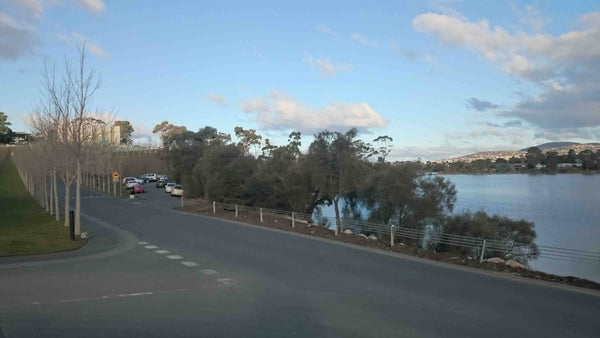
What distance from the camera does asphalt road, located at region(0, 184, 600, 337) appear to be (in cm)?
700

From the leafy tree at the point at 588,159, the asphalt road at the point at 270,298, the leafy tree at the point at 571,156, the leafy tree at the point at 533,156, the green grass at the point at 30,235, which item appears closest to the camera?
the asphalt road at the point at 270,298

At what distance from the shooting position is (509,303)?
350 inches

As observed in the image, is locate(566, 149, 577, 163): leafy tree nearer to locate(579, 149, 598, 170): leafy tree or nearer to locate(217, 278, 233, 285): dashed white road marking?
locate(579, 149, 598, 170): leafy tree

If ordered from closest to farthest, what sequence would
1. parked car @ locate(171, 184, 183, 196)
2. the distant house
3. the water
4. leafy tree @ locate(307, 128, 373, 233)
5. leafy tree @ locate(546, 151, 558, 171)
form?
1. the water
2. leafy tree @ locate(307, 128, 373, 233)
3. the distant house
4. parked car @ locate(171, 184, 183, 196)
5. leafy tree @ locate(546, 151, 558, 171)

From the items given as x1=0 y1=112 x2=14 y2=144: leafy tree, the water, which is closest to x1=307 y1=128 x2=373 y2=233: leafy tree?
the water

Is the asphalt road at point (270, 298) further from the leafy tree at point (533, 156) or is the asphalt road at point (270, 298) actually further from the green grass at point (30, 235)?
the leafy tree at point (533, 156)

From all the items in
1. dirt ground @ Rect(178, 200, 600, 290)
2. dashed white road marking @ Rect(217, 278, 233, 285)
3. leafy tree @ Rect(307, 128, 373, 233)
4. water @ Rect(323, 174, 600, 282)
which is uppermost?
leafy tree @ Rect(307, 128, 373, 233)

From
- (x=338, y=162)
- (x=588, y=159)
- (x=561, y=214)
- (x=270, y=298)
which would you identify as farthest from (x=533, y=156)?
(x=270, y=298)

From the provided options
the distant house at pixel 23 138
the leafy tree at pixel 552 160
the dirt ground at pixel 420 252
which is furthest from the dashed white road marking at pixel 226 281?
the leafy tree at pixel 552 160

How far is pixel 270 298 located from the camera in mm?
8961

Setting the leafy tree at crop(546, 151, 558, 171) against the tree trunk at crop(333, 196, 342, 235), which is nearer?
the tree trunk at crop(333, 196, 342, 235)

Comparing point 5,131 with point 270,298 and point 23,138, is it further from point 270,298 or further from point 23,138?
point 270,298

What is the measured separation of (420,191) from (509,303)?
24603 millimetres

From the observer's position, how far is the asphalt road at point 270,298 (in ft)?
23.0
